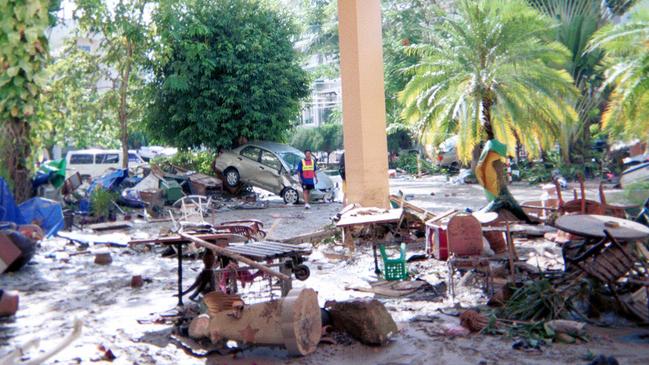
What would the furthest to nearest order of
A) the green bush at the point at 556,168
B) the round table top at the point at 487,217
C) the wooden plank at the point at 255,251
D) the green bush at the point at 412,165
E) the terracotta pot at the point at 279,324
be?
the green bush at the point at 412,165
the green bush at the point at 556,168
the round table top at the point at 487,217
the wooden plank at the point at 255,251
the terracotta pot at the point at 279,324

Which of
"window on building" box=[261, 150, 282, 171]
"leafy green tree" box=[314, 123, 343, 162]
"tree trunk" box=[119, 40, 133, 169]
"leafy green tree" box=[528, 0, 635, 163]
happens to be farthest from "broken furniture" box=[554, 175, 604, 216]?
"leafy green tree" box=[314, 123, 343, 162]

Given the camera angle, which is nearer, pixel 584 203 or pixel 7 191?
pixel 584 203

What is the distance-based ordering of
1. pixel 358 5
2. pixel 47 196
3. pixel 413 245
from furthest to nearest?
pixel 47 196
pixel 358 5
pixel 413 245

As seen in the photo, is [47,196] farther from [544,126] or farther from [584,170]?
[584,170]

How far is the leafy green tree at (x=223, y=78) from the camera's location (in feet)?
79.6

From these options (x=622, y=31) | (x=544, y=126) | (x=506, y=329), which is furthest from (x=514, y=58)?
(x=506, y=329)

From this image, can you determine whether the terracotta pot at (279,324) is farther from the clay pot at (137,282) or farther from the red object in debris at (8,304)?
the clay pot at (137,282)

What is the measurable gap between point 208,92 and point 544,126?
10.9 metres

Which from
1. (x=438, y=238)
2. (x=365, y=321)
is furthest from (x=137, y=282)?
(x=365, y=321)

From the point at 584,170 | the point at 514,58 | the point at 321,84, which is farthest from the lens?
the point at 321,84

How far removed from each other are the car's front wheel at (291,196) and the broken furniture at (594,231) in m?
14.4

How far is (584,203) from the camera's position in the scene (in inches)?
413

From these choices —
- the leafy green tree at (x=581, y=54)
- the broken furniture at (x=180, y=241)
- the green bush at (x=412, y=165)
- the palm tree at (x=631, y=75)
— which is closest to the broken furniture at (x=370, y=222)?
the broken furniture at (x=180, y=241)

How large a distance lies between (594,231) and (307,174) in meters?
13.7
